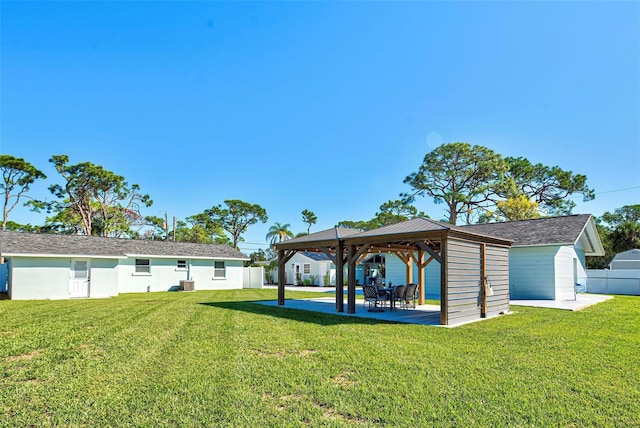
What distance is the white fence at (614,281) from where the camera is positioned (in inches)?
812

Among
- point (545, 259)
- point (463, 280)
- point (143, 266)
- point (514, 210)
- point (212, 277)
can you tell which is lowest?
point (212, 277)

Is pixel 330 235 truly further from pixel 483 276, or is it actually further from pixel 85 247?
pixel 85 247

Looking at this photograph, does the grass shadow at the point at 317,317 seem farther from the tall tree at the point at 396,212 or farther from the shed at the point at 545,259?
the tall tree at the point at 396,212

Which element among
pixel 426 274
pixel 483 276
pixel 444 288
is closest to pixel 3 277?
pixel 426 274

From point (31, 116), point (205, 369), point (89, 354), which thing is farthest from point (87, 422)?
point (31, 116)

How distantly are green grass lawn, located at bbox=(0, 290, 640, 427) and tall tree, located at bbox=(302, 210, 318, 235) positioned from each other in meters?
39.1

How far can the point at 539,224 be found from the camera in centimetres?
1892

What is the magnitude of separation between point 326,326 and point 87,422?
6040mm

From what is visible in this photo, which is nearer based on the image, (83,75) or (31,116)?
(83,75)

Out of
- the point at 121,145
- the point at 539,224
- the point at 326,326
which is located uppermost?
the point at 121,145

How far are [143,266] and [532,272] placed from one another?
20483 mm

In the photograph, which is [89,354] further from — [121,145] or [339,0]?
[121,145]

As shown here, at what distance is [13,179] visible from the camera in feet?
102

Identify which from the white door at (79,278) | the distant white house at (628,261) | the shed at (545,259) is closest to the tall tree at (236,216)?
the white door at (79,278)
